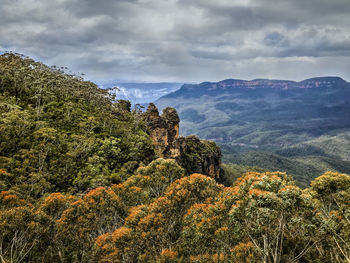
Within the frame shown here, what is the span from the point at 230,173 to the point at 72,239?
116 meters

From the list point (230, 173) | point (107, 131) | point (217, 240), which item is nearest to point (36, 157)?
point (107, 131)

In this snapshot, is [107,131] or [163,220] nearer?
[163,220]

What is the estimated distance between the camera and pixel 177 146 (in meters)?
63.5

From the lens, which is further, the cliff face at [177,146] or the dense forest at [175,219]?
the cliff face at [177,146]

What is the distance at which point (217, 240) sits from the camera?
16.2 metres

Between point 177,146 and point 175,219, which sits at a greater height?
point 175,219

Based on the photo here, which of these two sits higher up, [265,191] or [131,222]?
[265,191]

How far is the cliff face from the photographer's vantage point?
6037 cm

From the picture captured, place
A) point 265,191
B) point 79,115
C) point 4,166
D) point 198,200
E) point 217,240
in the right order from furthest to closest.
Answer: point 79,115 → point 4,166 → point 198,200 → point 217,240 → point 265,191

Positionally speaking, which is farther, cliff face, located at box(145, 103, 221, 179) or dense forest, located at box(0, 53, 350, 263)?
cliff face, located at box(145, 103, 221, 179)

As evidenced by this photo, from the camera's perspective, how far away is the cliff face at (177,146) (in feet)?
198

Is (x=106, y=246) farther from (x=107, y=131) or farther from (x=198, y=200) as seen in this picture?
(x=107, y=131)

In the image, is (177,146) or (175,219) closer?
(175,219)

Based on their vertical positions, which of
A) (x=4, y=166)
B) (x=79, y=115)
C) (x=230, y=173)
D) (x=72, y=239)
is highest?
(x=79, y=115)
